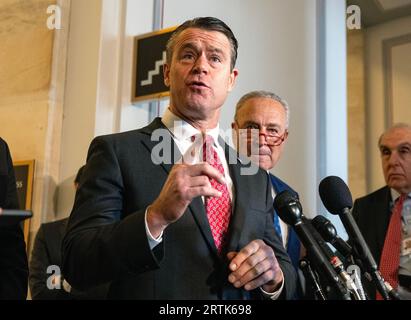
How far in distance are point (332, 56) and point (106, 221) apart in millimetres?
2943

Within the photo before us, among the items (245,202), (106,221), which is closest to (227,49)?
(245,202)

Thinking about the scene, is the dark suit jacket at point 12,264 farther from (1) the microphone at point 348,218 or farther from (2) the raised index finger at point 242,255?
(1) the microphone at point 348,218

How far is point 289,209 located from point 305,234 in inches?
2.9

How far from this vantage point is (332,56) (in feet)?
13.1

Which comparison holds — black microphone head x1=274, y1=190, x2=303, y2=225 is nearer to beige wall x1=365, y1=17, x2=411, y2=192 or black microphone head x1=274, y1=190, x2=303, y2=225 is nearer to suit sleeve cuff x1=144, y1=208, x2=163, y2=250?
suit sleeve cuff x1=144, y1=208, x2=163, y2=250

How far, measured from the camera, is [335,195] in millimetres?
1477

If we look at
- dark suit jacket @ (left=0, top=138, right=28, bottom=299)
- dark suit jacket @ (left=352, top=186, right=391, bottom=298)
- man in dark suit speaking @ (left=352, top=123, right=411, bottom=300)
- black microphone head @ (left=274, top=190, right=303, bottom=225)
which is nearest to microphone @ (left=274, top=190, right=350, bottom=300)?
black microphone head @ (left=274, top=190, right=303, bottom=225)

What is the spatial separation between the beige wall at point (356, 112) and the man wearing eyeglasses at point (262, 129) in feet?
7.12

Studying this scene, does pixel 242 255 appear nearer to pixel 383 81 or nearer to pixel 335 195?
pixel 335 195

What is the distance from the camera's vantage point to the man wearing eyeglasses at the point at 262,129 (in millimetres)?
2459

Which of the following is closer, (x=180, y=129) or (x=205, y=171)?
(x=205, y=171)

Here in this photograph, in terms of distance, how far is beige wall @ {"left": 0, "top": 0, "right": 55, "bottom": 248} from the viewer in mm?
2947

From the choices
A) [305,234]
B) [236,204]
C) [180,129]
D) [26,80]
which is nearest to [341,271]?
[305,234]

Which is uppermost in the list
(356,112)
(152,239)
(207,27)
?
(356,112)
